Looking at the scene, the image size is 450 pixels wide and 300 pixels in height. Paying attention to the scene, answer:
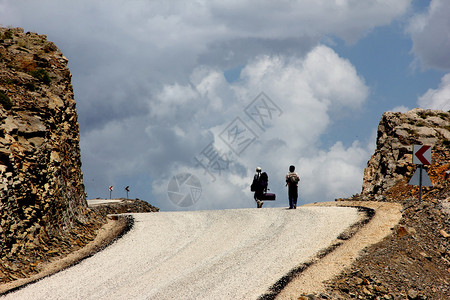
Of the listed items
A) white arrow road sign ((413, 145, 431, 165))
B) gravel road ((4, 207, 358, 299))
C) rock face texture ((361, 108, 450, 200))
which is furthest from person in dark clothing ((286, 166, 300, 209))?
white arrow road sign ((413, 145, 431, 165))

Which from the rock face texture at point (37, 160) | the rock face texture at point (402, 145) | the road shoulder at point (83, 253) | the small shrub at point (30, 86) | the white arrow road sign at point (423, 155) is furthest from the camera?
the rock face texture at point (402, 145)

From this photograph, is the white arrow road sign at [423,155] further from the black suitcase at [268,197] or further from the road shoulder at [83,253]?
the road shoulder at [83,253]

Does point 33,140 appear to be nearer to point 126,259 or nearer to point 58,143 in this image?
point 58,143

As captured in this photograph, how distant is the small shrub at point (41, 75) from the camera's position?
18.6m

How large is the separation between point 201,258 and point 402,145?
16548 mm

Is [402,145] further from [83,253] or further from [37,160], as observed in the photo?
[37,160]

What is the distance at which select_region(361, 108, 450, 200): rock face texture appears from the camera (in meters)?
25.1

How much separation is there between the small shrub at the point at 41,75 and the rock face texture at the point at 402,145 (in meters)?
16.6

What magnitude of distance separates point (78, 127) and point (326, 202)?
1314 cm

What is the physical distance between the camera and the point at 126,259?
14641 mm

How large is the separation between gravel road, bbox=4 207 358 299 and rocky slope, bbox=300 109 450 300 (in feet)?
5.71

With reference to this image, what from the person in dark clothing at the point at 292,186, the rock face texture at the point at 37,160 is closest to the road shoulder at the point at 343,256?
the person in dark clothing at the point at 292,186

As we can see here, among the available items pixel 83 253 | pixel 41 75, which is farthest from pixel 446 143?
pixel 41 75

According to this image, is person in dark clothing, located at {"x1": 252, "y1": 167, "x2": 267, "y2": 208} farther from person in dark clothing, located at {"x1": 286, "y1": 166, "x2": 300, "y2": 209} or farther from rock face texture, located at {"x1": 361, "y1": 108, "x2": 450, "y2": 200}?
rock face texture, located at {"x1": 361, "y1": 108, "x2": 450, "y2": 200}
